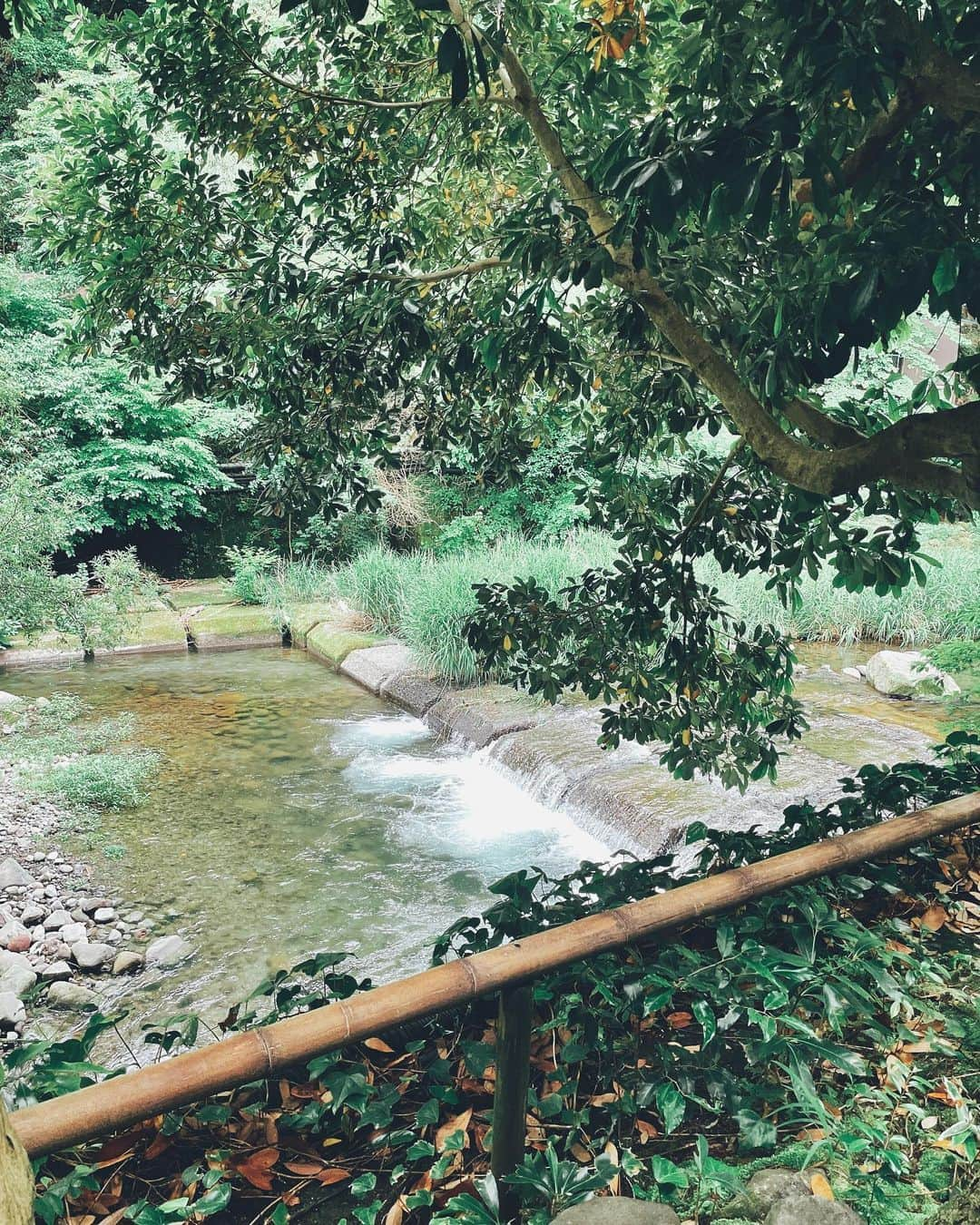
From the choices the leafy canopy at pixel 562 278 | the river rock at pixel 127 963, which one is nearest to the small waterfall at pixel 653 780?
the leafy canopy at pixel 562 278

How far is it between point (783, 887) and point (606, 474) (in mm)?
1591

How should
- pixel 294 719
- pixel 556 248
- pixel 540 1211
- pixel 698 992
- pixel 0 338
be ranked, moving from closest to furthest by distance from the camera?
pixel 540 1211, pixel 556 248, pixel 698 992, pixel 294 719, pixel 0 338

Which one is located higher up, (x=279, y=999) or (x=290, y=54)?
(x=290, y=54)

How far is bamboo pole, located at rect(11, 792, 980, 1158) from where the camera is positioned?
4.25ft

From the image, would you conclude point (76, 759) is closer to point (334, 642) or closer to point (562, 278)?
point (334, 642)

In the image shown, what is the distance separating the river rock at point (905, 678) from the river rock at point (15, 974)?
5.96 m

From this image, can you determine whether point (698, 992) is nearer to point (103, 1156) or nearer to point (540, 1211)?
point (540, 1211)

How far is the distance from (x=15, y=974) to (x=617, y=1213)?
3.69m

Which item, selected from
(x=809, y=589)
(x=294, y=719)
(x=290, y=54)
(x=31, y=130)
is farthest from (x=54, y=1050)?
(x=31, y=130)

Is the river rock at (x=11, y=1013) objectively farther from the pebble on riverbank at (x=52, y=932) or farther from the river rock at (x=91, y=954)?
the river rock at (x=91, y=954)

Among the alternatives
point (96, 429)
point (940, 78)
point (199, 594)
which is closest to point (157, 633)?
point (199, 594)

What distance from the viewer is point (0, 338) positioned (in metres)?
11.9

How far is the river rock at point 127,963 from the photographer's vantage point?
14.1ft

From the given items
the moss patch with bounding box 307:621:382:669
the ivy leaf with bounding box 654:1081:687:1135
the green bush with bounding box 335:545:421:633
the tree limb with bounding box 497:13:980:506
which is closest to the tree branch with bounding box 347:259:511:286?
the tree limb with bounding box 497:13:980:506
